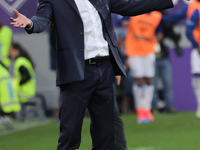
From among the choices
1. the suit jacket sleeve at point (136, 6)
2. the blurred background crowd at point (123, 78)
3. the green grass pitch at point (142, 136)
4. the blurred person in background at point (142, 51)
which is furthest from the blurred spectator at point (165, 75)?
the suit jacket sleeve at point (136, 6)

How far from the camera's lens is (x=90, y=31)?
13.8ft

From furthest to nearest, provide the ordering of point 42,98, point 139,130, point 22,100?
point 42,98
point 22,100
point 139,130

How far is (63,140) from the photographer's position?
4180mm

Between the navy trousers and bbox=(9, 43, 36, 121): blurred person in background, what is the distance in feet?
24.9

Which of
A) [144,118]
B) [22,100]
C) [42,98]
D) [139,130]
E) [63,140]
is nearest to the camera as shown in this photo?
[63,140]

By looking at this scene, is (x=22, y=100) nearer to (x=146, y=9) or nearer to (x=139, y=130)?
(x=139, y=130)

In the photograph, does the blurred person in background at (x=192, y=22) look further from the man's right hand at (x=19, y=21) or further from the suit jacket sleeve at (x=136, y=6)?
the man's right hand at (x=19, y=21)

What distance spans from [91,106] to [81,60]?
41cm

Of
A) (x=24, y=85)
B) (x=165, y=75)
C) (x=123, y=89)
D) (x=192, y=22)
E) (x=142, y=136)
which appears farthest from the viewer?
(x=123, y=89)

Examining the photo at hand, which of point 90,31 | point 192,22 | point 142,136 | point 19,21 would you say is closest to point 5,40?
point 192,22

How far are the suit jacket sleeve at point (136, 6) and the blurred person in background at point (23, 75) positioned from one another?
749 centimetres

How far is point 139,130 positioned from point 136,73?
5.50 feet

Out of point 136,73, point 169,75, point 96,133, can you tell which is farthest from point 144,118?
point 96,133

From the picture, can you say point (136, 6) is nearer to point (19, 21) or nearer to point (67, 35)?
point (67, 35)
